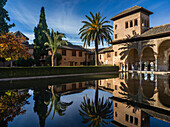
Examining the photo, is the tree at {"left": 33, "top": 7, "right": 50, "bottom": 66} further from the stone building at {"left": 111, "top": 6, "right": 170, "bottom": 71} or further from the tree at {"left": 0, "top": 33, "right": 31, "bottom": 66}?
the stone building at {"left": 111, "top": 6, "right": 170, "bottom": 71}

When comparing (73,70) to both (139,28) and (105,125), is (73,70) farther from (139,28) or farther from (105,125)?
(139,28)

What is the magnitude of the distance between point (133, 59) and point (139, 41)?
21.6ft

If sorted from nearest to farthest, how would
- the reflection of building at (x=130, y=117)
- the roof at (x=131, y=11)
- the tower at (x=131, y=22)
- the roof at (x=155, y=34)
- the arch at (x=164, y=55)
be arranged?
the reflection of building at (x=130, y=117), the roof at (x=155, y=34), the arch at (x=164, y=55), the roof at (x=131, y=11), the tower at (x=131, y=22)

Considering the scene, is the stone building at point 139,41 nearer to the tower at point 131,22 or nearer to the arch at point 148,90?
the tower at point 131,22

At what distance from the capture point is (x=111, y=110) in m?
4.36

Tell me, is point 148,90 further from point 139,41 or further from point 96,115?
point 139,41

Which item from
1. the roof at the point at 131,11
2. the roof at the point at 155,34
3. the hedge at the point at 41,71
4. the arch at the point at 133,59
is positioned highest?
the roof at the point at 131,11

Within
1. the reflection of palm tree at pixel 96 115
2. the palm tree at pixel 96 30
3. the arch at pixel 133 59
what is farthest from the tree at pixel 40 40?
the reflection of palm tree at pixel 96 115

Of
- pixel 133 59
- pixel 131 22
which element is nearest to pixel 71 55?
pixel 133 59

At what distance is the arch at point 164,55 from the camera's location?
2572 centimetres

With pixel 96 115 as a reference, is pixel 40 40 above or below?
above

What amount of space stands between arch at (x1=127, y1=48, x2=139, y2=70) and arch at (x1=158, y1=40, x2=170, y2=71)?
6.31m

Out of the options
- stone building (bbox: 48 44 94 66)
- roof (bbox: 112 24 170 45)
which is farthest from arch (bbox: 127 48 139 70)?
stone building (bbox: 48 44 94 66)

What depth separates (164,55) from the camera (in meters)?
26.2
